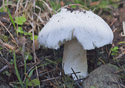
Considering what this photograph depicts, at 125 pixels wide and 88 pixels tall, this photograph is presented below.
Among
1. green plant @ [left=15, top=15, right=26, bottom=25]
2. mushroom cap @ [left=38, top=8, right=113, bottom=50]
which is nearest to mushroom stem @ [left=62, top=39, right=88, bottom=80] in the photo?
mushroom cap @ [left=38, top=8, right=113, bottom=50]

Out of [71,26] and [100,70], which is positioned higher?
[71,26]

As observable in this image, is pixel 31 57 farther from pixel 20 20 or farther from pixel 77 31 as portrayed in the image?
pixel 77 31

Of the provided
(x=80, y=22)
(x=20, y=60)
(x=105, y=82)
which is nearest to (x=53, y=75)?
(x=20, y=60)

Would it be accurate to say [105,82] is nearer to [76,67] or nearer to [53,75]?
[76,67]

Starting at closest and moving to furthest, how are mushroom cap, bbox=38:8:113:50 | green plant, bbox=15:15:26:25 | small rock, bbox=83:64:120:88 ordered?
mushroom cap, bbox=38:8:113:50 → small rock, bbox=83:64:120:88 → green plant, bbox=15:15:26:25

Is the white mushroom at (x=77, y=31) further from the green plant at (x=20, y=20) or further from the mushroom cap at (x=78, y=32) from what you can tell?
the green plant at (x=20, y=20)

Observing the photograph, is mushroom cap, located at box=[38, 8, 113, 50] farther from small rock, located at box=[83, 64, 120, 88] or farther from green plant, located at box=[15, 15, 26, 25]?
green plant, located at box=[15, 15, 26, 25]
